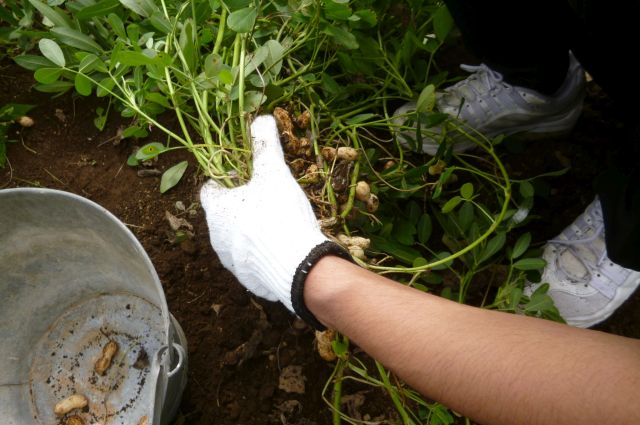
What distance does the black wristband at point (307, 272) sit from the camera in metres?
0.73

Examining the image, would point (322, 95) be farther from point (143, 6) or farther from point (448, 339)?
point (448, 339)

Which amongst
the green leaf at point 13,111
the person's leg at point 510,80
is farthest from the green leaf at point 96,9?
the person's leg at point 510,80

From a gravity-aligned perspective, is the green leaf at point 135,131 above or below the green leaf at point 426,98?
below

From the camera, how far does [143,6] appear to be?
2.96 ft

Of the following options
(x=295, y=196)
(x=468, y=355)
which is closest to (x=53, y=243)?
(x=295, y=196)

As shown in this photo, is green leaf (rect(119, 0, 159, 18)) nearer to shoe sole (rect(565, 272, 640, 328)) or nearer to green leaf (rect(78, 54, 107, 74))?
green leaf (rect(78, 54, 107, 74))

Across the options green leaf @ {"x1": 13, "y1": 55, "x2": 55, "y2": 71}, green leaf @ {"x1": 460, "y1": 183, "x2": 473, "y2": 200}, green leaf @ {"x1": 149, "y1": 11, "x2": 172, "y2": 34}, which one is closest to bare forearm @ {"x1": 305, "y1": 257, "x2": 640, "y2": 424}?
green leaf @ {"x1": 460, "y1": 183, "x2": 473, "y2": 200}

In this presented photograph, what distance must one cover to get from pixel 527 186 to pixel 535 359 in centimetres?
55

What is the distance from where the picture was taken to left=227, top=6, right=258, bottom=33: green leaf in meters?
0.79

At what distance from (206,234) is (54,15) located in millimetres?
495

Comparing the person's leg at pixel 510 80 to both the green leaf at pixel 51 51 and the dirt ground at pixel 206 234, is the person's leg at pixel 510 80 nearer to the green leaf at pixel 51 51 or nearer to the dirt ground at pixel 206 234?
the dirt ground at pixel 206 234

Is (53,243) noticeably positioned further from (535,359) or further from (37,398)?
(535,359)

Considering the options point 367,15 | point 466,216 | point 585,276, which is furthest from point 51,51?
point 585,276

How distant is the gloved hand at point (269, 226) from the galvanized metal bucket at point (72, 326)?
207 mm
